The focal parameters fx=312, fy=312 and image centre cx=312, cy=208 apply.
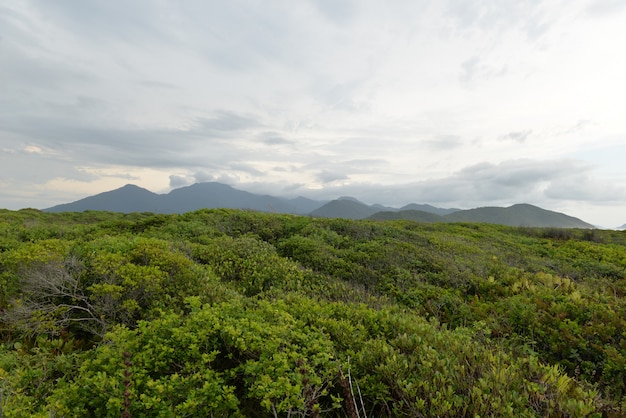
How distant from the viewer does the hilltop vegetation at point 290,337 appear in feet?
12.1

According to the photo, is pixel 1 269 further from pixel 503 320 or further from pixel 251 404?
pixel 503 320

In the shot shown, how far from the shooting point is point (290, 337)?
4.78 m

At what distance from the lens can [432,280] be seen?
10.7 metres

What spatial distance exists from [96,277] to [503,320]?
9.53 m

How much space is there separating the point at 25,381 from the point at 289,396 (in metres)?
3.68

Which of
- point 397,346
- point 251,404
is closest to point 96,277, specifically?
point 251,404

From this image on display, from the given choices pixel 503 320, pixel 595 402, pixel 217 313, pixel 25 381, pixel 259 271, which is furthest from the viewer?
pixel 259 271

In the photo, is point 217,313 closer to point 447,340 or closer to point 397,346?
point 397,346

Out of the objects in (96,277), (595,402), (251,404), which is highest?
(96,277)

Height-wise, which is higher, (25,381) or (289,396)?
(289,396)

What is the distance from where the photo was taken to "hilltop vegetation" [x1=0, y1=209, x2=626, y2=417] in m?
3.68

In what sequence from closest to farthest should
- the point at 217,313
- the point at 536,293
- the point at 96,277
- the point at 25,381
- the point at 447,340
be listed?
the point at 25,381
the point at 217,313
the point at 447,340
the point at 96,277
the point at 536,293

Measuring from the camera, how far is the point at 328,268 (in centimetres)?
1123

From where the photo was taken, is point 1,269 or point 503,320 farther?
point 1,269
